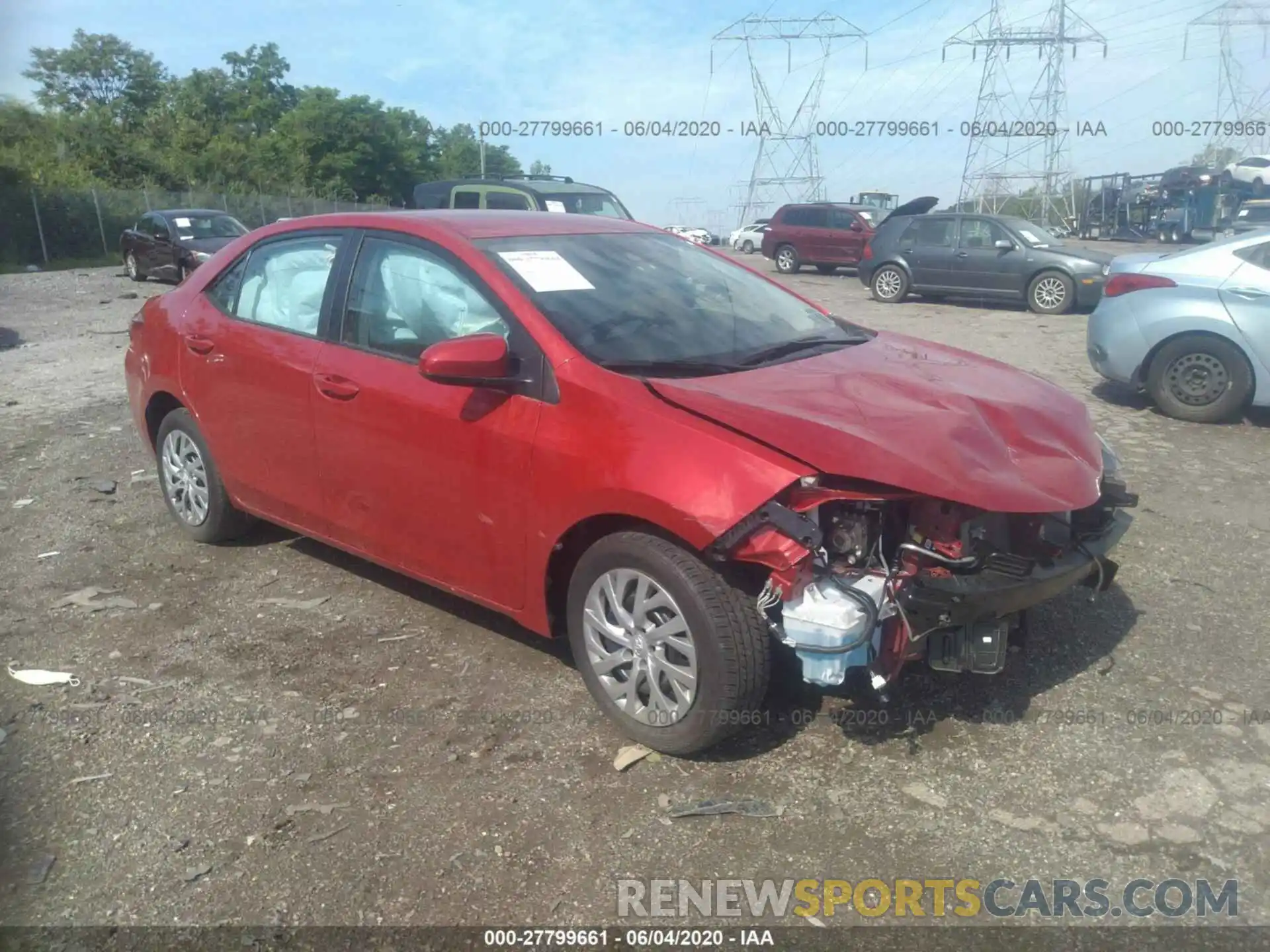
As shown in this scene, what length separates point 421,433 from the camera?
382 cm

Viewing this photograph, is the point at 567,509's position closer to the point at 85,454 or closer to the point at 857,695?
the point at 857,695

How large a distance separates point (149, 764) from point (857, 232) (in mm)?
21399

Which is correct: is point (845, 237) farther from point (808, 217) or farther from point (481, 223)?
point (481, 223)

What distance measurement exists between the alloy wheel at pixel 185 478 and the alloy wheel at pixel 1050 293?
13750 mm

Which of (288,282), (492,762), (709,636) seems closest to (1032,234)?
(288,282)

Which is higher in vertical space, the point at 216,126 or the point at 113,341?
the point at 216,126

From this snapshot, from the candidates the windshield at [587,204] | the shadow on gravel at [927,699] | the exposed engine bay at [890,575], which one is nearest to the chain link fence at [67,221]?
the windshield at [587,204]

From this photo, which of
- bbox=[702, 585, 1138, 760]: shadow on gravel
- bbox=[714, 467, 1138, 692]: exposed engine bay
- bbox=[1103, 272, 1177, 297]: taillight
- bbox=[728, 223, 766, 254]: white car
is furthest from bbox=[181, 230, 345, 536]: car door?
bbox=[728, 223, 766, 254]: white car

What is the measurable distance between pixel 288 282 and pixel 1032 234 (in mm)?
14373

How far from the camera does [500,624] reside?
4.37 metres

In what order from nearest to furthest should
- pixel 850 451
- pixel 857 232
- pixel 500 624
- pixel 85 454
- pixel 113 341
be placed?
pixel 850 451 → pixel 500 624 → pixel 85 454 → pixel 113 341 → pixel 857 232

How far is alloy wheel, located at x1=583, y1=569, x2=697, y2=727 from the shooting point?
3.22 meters

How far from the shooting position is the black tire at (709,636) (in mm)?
3100

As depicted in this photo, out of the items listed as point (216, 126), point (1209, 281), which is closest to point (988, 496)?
point (1209, 281)
